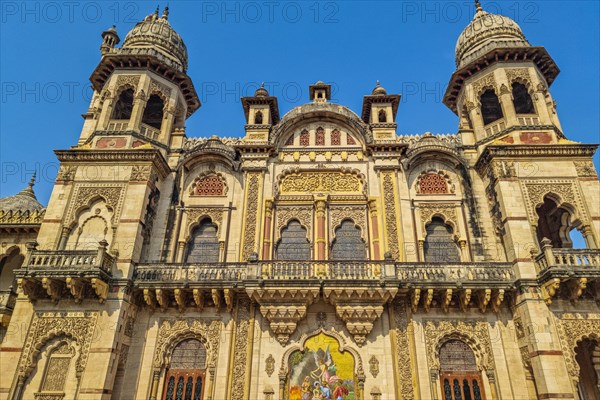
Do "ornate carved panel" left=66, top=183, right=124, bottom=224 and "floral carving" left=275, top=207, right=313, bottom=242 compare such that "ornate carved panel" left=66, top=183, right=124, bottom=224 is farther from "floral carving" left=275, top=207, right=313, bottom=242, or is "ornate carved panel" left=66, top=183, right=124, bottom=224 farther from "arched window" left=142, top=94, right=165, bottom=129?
"floral carving" left=275, top=207, right=313, bottom=242

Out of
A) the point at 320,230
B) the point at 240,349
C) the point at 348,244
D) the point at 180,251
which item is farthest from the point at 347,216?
the point at 180,251

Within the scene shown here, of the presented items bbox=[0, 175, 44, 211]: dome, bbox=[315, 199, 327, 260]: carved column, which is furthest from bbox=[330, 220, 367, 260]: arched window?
bbox=[0, 175, 44, 211]: dome

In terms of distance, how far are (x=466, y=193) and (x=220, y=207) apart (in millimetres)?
10545

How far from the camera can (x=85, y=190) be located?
1698 cm

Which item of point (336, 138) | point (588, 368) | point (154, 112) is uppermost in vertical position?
point (154, 112)

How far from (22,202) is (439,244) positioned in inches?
817

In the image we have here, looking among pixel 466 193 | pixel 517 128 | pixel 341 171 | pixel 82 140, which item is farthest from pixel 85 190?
pixel 517 128

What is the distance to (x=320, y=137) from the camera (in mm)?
19625

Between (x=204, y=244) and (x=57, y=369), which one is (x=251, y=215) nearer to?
(x=204, y=244)

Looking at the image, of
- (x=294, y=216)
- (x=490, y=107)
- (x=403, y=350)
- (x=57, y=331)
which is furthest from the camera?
(x=490, y=107)

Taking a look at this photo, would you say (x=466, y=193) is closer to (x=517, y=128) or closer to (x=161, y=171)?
(x=517, y=128)

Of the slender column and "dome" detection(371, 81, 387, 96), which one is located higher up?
"dome" detection(371, 81, 387, 96)

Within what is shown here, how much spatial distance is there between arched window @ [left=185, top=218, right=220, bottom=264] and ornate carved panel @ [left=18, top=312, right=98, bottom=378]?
425 centimetres

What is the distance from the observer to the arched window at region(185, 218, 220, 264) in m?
17.1
